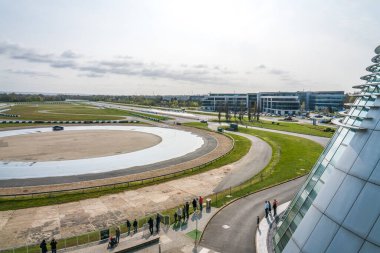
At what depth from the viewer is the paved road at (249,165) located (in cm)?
3942

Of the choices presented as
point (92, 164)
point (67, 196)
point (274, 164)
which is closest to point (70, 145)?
point (92, 164)

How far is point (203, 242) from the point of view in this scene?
2258 centimetres

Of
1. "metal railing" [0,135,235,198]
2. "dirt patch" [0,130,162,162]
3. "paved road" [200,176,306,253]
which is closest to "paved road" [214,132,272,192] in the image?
"paved road" [200,176,306,253]

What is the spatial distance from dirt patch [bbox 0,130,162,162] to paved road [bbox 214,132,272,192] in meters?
23.8

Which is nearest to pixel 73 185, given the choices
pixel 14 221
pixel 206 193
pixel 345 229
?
pixel 14 221

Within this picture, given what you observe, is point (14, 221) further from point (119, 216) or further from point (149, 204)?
point (149, 204)

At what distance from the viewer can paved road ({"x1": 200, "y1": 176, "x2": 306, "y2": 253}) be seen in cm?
2214

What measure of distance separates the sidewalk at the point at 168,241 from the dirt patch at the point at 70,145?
35365 millimetres

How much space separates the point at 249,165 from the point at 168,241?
27994mm

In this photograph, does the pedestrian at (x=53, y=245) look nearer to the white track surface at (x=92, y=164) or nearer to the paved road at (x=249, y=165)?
the paved road at (x=249, y=165)

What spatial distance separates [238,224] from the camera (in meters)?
25.7

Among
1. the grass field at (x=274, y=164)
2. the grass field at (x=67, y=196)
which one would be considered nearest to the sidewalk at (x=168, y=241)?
the grass field at (x=274, y=164)

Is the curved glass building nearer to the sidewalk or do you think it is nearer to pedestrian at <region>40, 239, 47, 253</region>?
the sidewalk

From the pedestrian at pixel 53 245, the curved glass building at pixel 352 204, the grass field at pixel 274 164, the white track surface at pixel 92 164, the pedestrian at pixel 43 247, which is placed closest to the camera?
the curved glass building at pixel 352 204
